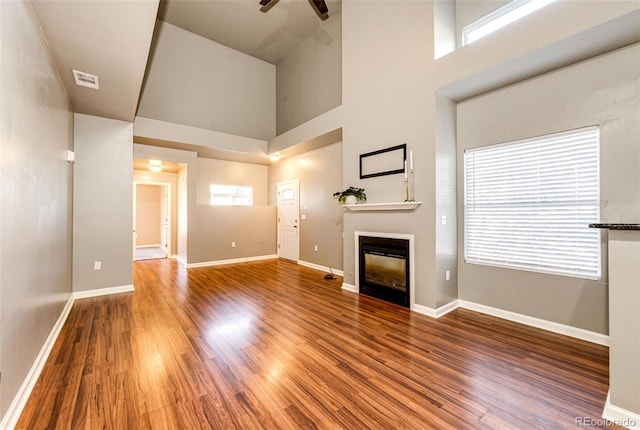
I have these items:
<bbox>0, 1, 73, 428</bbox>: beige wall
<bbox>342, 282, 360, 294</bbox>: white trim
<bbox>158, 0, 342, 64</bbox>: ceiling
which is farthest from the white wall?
<bbox>342, 282, 360, 294</bbox>: white trim

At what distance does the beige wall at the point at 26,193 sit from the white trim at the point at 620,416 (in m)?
3.48

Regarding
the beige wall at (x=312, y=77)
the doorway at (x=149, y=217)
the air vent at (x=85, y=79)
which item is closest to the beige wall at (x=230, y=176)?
the beige wall at (x=312, y=77)

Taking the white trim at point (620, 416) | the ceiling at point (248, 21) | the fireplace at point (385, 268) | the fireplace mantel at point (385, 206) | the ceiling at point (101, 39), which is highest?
the ceiling at point (248, 21)

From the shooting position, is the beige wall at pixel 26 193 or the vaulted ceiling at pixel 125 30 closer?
the beige wall at pixel 26 193

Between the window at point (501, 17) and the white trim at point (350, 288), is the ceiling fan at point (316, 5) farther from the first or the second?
the white trim at point (350, 288)

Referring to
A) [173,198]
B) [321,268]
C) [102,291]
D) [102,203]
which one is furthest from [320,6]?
[173,198]

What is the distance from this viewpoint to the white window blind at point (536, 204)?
260 centimetres

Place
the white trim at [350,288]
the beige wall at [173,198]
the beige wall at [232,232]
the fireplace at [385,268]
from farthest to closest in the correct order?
the beige wall at [173,198], the beige wall at [232,232], the white trim at [350,288], the fireplace at [385,268]

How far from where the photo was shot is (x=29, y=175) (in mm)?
1944

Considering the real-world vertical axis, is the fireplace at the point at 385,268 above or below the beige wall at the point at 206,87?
below

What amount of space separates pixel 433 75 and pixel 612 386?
317 cm

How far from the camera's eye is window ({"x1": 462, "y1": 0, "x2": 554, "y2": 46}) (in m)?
2.91

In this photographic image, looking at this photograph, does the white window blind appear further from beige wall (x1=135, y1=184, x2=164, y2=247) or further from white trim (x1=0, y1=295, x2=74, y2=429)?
beige wall (x1=135, y1=184, x2=164, y2=247)

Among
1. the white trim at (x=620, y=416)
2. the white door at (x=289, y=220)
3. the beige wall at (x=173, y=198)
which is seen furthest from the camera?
the beige wall at (x=173, y=198)
